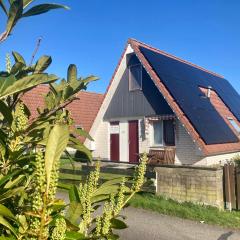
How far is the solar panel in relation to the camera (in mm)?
16906

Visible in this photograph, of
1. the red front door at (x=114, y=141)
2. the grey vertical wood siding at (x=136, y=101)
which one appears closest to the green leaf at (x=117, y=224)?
the grey vertical wood siding at (x=136, y=101)

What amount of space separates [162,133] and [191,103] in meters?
2.37

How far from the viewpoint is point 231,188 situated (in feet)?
33.3

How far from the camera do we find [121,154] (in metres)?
21.7

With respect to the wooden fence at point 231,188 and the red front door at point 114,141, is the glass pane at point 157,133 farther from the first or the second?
the wooden fence at point 231,188

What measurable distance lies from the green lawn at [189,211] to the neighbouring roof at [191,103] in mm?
5485

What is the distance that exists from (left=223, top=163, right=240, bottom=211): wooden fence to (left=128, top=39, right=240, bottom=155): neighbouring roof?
18.2ft

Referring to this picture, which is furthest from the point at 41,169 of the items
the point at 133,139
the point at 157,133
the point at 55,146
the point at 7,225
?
the point at 133,139

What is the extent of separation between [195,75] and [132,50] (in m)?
5.28

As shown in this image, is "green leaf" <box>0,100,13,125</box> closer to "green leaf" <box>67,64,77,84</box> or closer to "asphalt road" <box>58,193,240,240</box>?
"green leaf" <box>67,64,77,84</box>

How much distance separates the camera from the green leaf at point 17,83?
1.39 meters

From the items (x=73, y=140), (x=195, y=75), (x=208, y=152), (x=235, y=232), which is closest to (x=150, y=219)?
(x=235, y=232)

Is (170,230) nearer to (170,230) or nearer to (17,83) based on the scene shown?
(170,230)

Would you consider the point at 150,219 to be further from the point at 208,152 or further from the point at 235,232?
the point at 208,152
